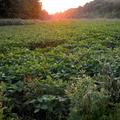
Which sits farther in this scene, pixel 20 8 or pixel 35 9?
pixel 35 9

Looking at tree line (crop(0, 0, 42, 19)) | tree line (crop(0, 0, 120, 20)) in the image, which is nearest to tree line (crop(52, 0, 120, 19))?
tree line (crop(0, 0, 120, 20))

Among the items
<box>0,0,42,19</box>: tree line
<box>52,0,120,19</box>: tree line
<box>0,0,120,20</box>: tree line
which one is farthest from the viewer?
<box>52,0,120,19</box>: tree line

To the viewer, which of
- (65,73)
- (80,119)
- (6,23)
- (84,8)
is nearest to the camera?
(80,119)

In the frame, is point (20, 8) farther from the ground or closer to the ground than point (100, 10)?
farther from the ground

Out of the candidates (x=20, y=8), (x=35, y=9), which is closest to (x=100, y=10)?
(x=35, y=9)

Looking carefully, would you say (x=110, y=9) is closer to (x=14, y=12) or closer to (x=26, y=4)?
(x=26, y=4)

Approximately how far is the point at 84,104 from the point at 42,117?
84 cm

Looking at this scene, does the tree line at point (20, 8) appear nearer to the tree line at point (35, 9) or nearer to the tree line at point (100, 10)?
the tree line at point (35, 9)

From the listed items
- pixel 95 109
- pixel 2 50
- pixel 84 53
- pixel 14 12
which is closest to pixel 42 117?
pixel 95 109

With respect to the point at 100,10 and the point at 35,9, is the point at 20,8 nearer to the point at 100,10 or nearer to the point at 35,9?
the point at 35,9

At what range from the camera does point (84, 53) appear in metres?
4.18

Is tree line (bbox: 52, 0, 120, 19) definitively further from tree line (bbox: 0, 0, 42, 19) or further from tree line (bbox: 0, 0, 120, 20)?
tree line (bbox: 0, 0, 42, 19)

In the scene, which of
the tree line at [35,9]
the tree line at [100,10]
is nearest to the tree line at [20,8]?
the tree line at [35,9]

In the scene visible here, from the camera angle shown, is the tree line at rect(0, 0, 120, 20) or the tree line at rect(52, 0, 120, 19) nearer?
the tree line at rect(0, 0, 120, 20)
